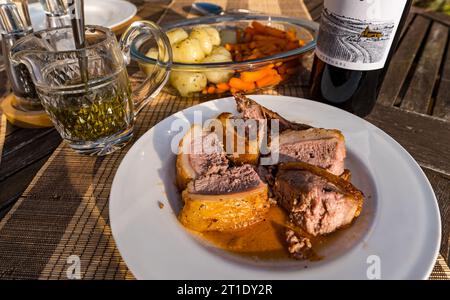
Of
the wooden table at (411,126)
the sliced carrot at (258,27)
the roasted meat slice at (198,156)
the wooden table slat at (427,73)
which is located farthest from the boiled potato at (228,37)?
the wooden table slat at (427,73)

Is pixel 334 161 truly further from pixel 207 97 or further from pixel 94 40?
pixel 94 40

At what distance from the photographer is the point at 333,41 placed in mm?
1407

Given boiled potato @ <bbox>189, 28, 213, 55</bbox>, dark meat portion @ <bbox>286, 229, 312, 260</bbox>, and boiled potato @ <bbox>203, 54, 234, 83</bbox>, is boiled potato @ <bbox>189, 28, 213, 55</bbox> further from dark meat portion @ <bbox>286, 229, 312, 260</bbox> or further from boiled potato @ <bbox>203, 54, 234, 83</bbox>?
dark meat portion @ <bbox>286, 229, 312, 260</bbox>

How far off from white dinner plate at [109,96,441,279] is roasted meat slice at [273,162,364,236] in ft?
0.20

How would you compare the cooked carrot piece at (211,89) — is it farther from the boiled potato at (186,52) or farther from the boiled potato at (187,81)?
the boiled potato at (186,52)

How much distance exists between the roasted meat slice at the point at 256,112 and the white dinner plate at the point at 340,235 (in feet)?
0.83

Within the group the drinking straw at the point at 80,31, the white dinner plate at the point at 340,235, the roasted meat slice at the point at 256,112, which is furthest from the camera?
the roasted meat slice at the point at 256,112

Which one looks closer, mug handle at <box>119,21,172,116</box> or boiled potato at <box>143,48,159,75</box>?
mug handle at <box>119,21,172,116</box>

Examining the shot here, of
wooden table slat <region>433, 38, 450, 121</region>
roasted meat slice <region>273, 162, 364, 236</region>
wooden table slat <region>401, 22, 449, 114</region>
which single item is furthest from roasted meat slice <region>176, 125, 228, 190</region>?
wooden table slat <region>433, 38, 450, 121</region>

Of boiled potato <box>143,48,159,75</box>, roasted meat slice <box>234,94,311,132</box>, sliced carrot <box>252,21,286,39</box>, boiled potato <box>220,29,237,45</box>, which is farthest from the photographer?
boiled potato <box>220,29,237,45</box>

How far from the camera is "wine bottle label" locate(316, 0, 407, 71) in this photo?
4.15 ft

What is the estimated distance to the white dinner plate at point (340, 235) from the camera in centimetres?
88

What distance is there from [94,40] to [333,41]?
3.49 ft
